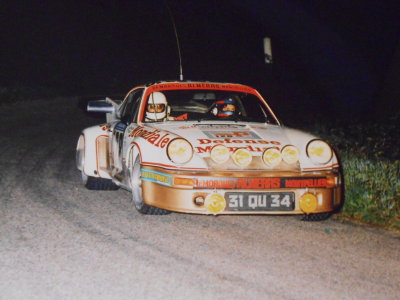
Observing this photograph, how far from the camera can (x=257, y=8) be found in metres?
25.0

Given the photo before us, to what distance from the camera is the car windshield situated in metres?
7.16

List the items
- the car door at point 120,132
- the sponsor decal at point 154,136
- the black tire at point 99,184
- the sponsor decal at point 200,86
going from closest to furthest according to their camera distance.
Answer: the sponsor decal at point 154,136 → the car door at point 120,132 → the sponsor decal at point 200,86 → the black tire at point 99,184

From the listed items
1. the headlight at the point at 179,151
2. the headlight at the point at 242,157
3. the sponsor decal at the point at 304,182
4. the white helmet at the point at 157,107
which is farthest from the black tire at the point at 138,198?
the sponsor decal at the point at 304,182

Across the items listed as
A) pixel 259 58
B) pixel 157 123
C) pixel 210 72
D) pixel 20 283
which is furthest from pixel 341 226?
pixel 210 72

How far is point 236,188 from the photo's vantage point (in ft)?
18.4

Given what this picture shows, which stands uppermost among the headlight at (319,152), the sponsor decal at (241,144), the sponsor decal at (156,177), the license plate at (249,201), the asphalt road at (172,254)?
the sponsor decal at (241,144)

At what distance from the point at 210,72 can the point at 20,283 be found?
77.6 feet

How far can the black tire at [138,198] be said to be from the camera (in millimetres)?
6177

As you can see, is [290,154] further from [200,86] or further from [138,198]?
[200,86]

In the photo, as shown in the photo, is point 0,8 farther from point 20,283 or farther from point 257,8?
point 20,283

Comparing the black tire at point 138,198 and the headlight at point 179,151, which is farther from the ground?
the headlight at point 179,151

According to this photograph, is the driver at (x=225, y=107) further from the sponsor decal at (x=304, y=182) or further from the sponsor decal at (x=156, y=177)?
the sponsor decal at (x=304, y=182)

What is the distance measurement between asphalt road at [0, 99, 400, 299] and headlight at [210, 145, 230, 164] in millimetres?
640

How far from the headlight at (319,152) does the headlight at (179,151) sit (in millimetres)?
1110
